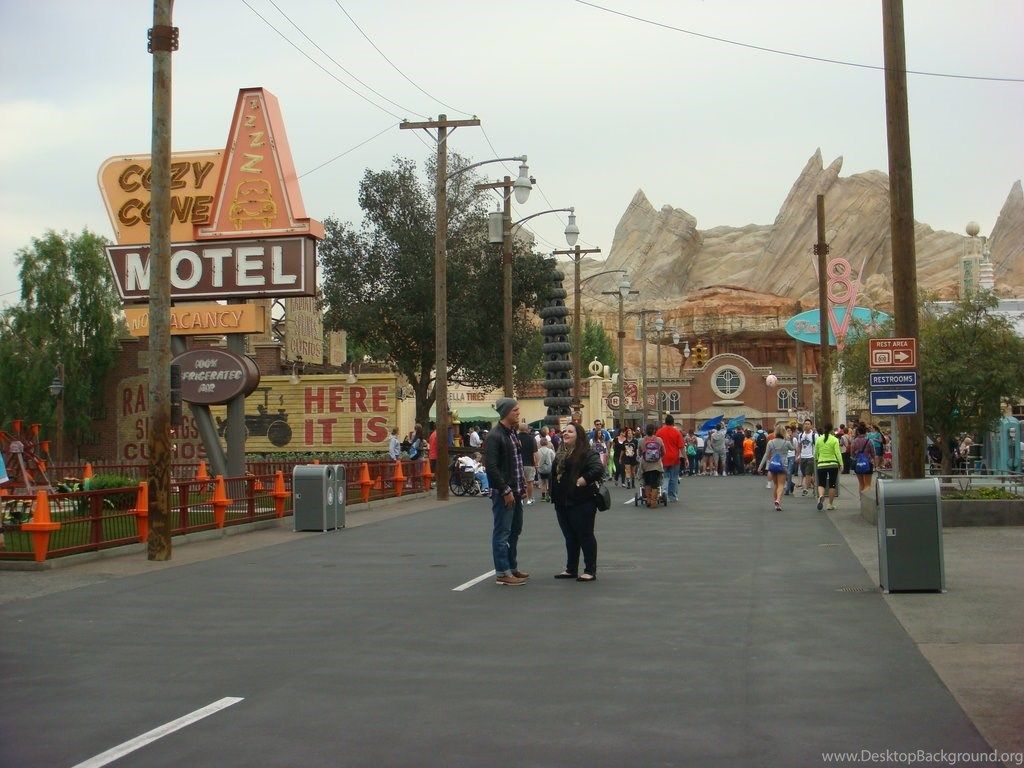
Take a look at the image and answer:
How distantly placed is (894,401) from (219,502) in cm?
1035

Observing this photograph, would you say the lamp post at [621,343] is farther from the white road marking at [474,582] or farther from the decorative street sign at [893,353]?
the white road marking at [474,582]

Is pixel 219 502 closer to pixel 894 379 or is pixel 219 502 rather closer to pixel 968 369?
pixel 894 379

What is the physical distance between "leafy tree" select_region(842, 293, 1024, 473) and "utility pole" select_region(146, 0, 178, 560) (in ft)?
50.5

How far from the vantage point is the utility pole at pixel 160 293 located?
52.3ft

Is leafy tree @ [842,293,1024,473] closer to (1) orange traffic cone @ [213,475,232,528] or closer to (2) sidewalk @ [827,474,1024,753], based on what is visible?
(2) sidewalk @ [827,474,1024,753]

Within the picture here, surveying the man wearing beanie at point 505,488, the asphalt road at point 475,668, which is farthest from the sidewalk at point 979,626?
the man wearing beanie at point 505,488

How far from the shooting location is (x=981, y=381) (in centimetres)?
2470

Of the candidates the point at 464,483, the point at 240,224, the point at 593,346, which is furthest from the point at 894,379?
the point at 593,346

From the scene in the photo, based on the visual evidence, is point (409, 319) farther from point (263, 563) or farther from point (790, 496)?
point (263, 563)

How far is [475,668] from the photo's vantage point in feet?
27.2

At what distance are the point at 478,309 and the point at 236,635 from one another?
121ft

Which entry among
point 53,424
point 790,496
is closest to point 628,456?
point 790,496

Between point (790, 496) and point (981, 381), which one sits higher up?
point (981, 381)

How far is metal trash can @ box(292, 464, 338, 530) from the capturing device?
66.2 feet
